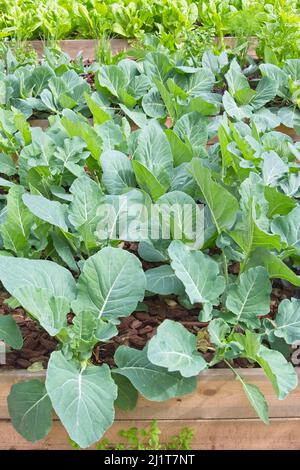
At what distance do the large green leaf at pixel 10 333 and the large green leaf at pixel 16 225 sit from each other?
0.28 metres

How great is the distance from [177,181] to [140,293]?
0.65 meters

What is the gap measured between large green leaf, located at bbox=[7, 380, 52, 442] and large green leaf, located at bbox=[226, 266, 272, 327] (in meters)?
0.61

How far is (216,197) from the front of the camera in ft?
6.52

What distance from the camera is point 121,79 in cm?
335

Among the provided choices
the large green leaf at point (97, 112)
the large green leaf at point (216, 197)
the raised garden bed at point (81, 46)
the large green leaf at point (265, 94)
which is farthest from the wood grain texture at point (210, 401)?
the raised garden bed at point (81, 46)

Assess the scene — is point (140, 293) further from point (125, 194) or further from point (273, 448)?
point (273, 448)

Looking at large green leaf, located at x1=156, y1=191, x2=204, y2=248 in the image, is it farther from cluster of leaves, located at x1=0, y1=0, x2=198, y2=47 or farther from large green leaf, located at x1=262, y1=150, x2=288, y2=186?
cluster of leaves, located at x1=0, y1=0, x2=198, y2=47

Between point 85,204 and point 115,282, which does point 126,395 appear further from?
point 85,204

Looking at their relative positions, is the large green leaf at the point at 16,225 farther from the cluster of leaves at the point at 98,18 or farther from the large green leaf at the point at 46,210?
the cluster of leaves at the point at 98,18

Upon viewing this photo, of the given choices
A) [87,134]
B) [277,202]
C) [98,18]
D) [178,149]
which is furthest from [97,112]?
[98,18]

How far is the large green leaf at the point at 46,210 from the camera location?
6.67 feet

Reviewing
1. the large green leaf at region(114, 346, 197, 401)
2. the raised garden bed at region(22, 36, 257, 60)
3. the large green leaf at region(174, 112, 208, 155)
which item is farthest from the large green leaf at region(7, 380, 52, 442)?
the raised garden bed at region(22, 36, 257, 60)

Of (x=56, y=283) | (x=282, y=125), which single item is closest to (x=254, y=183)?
(x=56, y=283)

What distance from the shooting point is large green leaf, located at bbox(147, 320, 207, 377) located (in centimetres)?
→ 171
